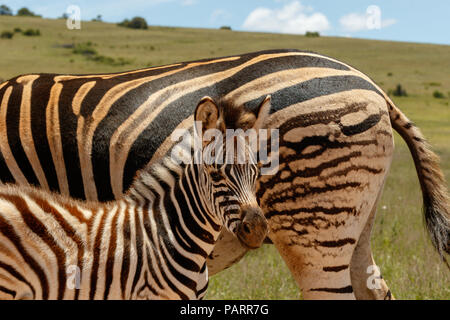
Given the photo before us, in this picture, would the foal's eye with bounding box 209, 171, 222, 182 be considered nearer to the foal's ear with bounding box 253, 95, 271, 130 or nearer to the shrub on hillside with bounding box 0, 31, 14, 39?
the foal's ear with bounding box 253, 95, 271, 130

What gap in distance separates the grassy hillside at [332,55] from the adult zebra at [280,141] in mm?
2280

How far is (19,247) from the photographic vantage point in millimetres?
3344

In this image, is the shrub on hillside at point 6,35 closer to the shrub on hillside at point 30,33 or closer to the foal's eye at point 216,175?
the shrub on hillside at point 30,33

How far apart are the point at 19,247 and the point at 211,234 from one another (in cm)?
121

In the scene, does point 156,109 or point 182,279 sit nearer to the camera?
point 182,279

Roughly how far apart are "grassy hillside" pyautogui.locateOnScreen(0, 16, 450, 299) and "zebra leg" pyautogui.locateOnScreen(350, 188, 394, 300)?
1462 mm

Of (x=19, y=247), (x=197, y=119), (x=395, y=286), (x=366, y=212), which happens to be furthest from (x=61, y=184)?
(x=395, y=286)

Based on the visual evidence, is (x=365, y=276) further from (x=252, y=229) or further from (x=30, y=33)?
(x=30, y=33)

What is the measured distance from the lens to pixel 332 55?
55969 mm

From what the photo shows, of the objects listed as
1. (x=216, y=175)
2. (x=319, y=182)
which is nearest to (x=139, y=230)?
(x=216, y=175)

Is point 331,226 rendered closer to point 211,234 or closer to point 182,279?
point 211,234

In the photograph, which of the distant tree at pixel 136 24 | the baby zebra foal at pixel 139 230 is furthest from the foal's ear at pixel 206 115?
the distant tree at pixel 136 24

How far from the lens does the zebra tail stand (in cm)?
502

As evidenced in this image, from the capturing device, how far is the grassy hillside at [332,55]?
23.4 feet
